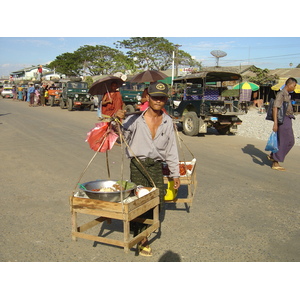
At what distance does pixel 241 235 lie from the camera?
13.1 feet

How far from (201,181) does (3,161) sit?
4.82m

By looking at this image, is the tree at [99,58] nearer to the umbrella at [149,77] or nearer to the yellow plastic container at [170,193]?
the umbrella at [149,77]

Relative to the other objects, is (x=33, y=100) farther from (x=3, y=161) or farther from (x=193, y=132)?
(x=3, y=161)

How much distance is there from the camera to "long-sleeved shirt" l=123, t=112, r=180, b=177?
358cm

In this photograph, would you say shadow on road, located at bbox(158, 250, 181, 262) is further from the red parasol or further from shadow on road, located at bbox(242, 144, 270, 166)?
shadow on road, located at bbox(242, 144, 270, 166)

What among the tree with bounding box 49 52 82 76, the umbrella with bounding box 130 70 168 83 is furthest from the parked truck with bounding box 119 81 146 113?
the tree with bounding box 49 52 82 76

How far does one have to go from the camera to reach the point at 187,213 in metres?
4.74

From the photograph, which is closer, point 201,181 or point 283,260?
point 283,260

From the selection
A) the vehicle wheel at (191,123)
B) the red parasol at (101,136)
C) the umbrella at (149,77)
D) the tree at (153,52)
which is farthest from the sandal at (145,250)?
the tree at (153,52)

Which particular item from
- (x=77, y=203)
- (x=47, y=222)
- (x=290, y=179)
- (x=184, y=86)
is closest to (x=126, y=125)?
(x=77, y=203)

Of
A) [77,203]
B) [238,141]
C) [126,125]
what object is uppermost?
[126,125]

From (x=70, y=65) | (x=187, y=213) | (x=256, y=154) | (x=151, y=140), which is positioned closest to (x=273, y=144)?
(x=256, y=154)

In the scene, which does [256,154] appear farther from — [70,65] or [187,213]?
[70,65]

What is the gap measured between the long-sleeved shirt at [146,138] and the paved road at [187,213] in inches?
40.6
